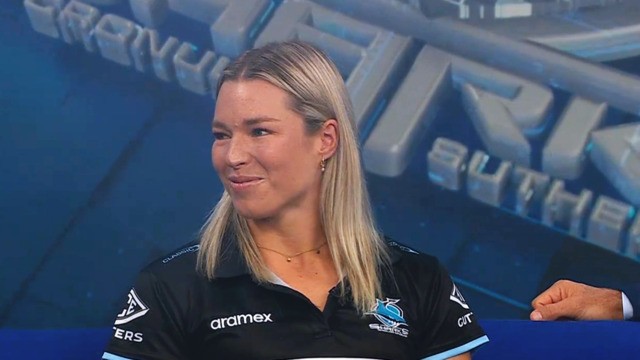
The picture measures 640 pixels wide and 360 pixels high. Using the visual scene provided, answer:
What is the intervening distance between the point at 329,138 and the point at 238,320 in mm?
332

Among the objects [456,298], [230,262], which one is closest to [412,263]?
[456,298]

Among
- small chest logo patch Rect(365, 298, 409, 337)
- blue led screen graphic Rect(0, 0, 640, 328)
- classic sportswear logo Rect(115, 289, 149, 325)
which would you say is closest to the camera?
classic sportswear logo Rect(115, 289, 149, 325)

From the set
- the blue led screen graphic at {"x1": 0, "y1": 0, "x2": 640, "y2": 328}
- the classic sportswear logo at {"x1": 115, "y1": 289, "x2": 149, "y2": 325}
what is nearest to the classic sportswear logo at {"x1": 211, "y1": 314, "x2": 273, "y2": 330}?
the classic sportswear logo at {"x1": 115, "y1": 289, "x2": 149, "y2": 325}

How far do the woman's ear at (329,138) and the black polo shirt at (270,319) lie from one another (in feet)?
0.71

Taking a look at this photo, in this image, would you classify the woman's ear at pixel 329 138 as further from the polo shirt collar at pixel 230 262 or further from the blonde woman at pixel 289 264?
the polo shirt collar at pixel 230 262

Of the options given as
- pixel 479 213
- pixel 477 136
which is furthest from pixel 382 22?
pixel 479 213

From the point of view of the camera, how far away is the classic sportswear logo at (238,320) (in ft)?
4.82

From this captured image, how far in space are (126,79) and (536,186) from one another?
120 cm

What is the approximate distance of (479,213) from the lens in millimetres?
2629

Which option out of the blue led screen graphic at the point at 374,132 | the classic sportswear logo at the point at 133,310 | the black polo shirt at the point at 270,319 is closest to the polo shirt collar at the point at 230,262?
the black polo shirt at the point at 270,319

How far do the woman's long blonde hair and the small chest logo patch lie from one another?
16 mm

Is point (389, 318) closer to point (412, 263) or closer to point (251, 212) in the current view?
point (412, 263)

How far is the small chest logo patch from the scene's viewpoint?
5.07ft

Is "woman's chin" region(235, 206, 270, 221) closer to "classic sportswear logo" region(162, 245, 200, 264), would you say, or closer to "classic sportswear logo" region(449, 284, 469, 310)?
"classic sportswear logo" region(162, 245, 200, 264)
